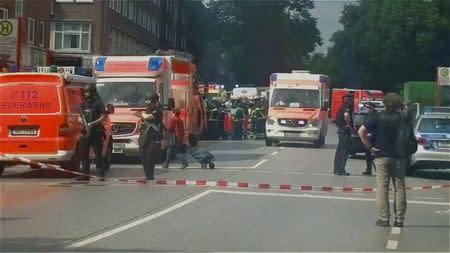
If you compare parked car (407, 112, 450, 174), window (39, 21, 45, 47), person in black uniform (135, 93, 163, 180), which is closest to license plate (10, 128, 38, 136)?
person in black uniform (135, 93, 163, 180)

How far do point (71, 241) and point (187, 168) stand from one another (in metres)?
11.9

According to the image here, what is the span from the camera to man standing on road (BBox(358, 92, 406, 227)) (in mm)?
11516

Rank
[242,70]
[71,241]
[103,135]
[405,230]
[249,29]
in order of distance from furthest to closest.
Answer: [242,70], [249,29], [103,135], [405,230], [71,241]

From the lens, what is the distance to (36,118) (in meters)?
17.6

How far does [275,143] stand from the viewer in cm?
3534

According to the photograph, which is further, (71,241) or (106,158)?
(106,158)

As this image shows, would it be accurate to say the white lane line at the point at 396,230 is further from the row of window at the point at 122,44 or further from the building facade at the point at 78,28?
the row of window at the point at 122,44

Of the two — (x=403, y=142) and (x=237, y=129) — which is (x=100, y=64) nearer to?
(x=403, y=142)

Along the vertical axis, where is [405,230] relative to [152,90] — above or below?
below

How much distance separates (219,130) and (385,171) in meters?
28.3

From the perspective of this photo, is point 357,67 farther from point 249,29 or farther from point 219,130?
point 219,130

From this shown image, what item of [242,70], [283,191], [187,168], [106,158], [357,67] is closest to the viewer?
[283,191]

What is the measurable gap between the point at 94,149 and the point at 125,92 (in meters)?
6.02

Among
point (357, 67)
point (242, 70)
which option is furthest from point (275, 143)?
point (357, 67)
